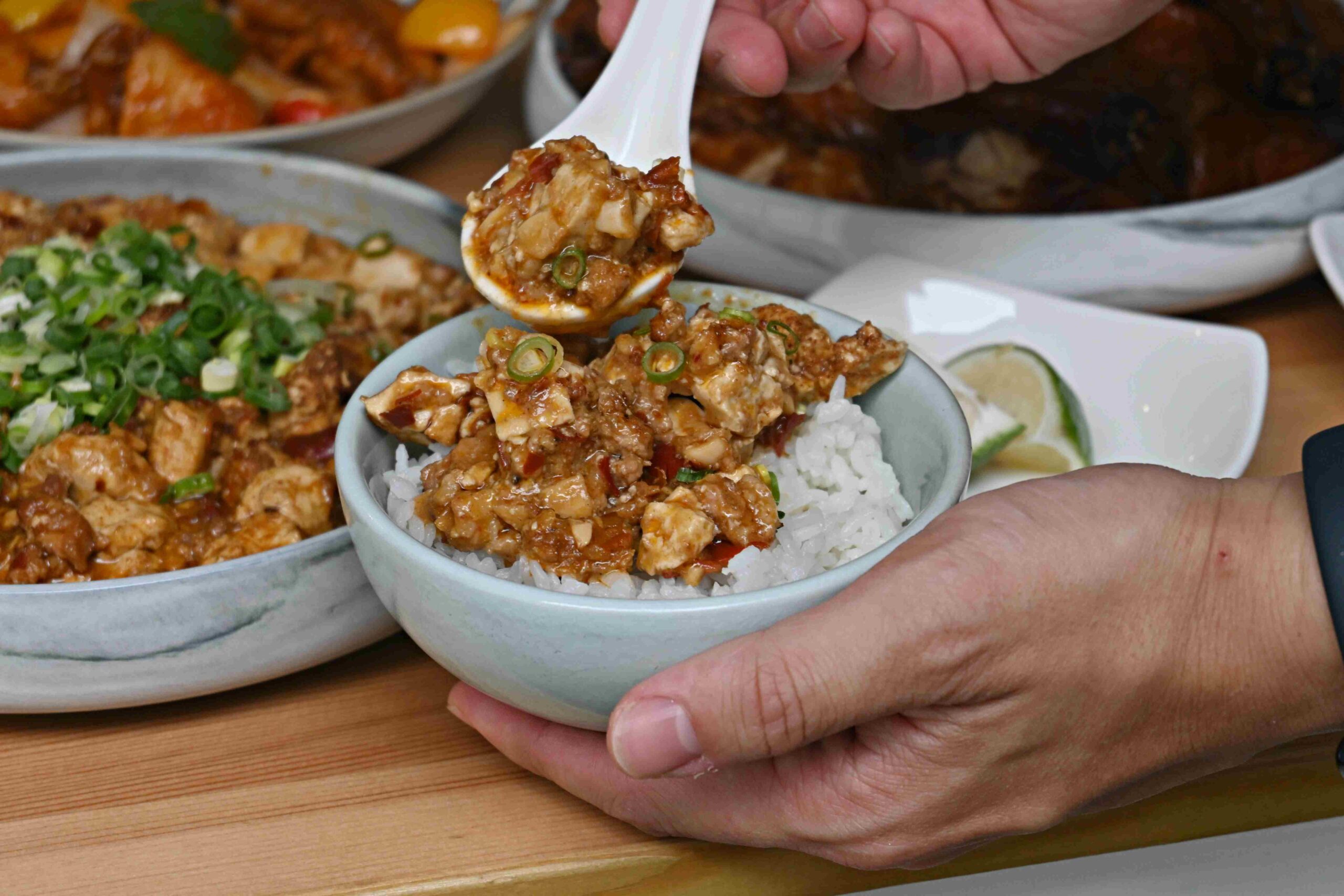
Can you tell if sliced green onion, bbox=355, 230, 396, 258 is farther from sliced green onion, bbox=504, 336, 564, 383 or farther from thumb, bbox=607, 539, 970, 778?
thumb, bbox=607, 539, 970, 778

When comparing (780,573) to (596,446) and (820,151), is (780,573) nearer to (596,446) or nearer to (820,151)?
(596,446)

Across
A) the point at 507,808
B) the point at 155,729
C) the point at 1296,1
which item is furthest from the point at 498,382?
the point at 1296,1

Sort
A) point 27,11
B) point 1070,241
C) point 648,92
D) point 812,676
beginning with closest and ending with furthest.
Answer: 1. point 812,676
2. point 648,92
3. point 1070,241
4. point 27,11

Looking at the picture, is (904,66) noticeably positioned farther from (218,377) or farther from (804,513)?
(218,377)

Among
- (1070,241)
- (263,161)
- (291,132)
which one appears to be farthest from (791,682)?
(291,132)

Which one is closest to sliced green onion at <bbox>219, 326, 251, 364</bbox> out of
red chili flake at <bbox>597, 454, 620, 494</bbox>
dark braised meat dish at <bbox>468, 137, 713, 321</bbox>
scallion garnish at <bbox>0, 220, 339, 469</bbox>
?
scallion garnish at <bbox>0, 220, 339, 469</bbox>

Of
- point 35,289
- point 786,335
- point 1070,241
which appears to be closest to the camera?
point 786,335
